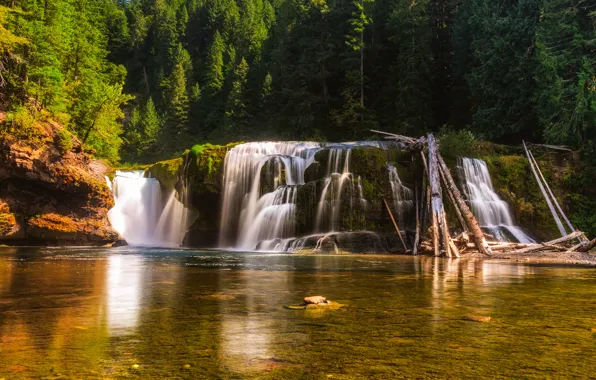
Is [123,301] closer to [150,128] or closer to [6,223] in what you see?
[6,223]

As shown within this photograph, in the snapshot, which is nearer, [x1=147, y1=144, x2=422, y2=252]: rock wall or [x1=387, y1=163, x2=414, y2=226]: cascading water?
[x1=147, y1=144, x2=422, y2=252]: rock wall

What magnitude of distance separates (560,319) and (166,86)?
244 ft

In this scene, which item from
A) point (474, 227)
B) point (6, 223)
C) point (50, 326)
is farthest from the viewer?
point (6, 223)

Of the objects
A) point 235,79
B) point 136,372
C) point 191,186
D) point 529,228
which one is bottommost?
point 136,372

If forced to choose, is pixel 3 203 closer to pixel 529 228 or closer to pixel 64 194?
pixel 64 194

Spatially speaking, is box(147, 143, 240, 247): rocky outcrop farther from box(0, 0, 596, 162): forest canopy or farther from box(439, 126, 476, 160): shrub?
box(439, 126, 476, 160): shrub

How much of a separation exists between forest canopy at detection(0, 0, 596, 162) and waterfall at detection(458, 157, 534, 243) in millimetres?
5495

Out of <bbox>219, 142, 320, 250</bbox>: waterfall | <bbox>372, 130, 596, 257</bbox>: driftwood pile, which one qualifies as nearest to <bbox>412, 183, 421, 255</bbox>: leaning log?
<bbox>372, 130, 596, 257</bbox>: driftwood pile

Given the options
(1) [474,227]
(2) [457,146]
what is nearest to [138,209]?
(2) [457,146]

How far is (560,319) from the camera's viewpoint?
394cm

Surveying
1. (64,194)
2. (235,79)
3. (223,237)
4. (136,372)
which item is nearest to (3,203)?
(64,194)

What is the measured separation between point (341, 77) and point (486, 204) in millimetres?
27716

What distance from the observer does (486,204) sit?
2075 centimetres

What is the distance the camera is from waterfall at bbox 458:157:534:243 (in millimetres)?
19406
